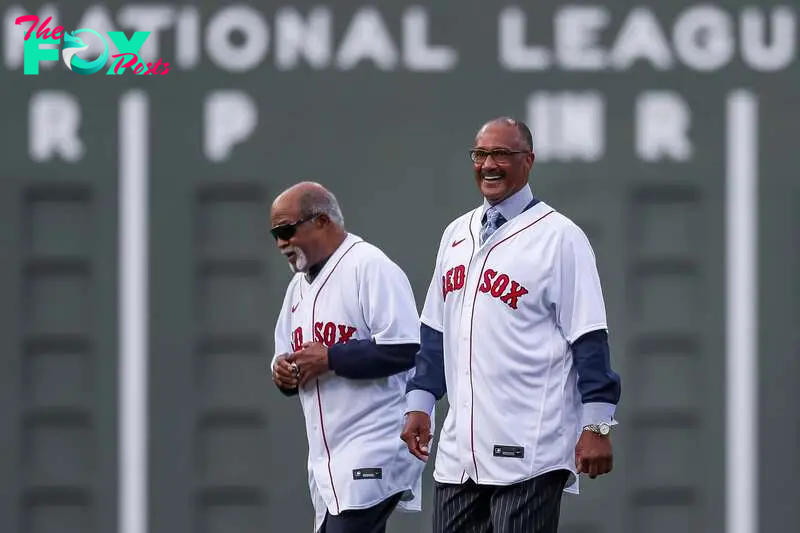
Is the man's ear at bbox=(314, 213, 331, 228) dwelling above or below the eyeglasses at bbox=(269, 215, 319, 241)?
above

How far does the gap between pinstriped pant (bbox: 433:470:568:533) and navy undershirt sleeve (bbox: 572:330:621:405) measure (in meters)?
0.20

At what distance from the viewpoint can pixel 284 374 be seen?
13.4 ft

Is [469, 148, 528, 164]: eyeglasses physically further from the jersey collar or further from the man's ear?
the man's ear

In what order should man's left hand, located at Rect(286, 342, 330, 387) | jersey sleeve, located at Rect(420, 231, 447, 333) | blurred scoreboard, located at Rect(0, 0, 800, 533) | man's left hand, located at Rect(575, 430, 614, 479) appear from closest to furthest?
man's left hand, located at Rect(575, 430, 614, 479) → jersey sleeve, located at Rect(420, 231, 447, 333) → man's left hand, located at Rect(286, 342, 330, 387) → blurred scoreboard, located at Rect(0, 0, 800, 533)

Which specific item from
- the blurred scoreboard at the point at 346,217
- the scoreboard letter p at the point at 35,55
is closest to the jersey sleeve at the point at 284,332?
the blurred scoreboard at the point at 346,217

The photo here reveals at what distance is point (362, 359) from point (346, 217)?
1.66 meters

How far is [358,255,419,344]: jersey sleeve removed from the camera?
4.09m

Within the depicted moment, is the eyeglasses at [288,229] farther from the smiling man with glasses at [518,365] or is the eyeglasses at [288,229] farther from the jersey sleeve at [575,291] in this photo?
the jersey sleeve at [575,291]

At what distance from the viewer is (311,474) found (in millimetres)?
4203

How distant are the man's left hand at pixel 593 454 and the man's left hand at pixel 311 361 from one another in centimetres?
76

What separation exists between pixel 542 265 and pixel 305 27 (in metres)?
2.22

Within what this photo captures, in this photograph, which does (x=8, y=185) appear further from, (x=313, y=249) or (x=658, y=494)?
(x=658, y=494)

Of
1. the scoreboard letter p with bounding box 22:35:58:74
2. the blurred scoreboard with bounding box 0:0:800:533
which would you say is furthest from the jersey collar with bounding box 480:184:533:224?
the scoreboard letter p with bounding box 22:35:58:74

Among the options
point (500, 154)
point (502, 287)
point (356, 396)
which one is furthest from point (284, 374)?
point (500, 154)
